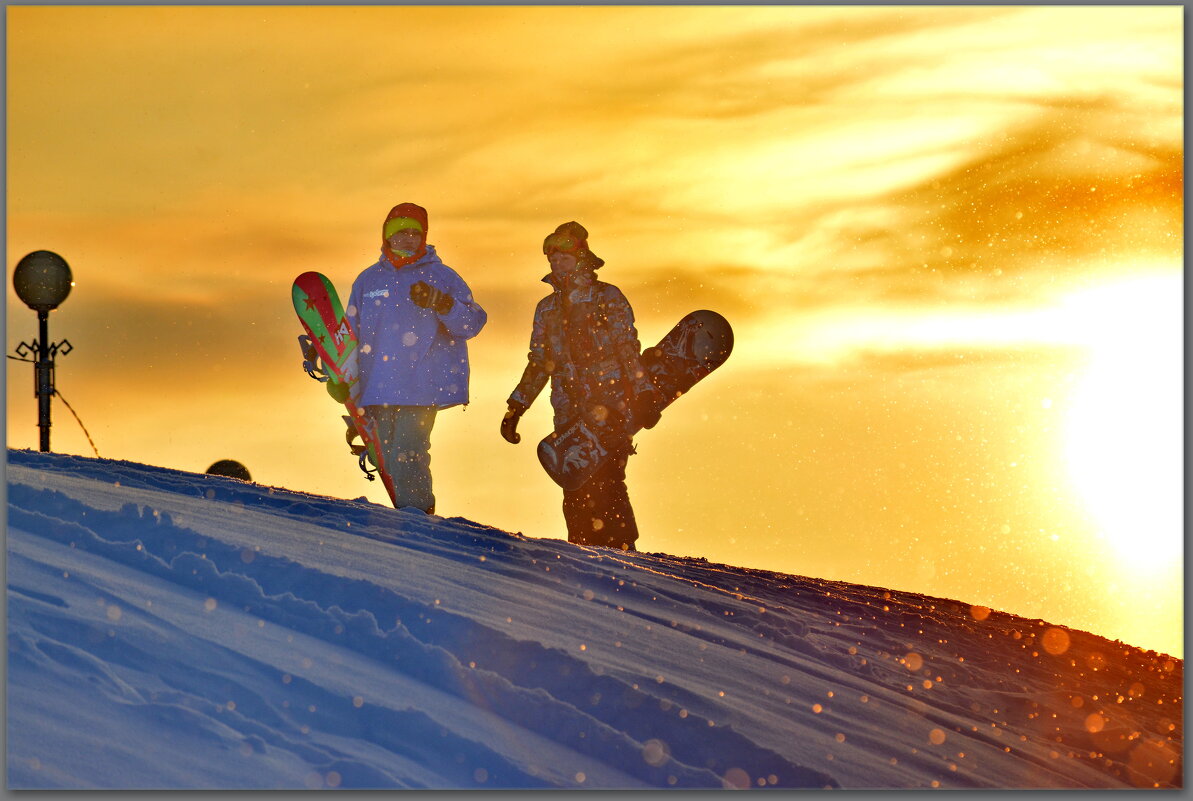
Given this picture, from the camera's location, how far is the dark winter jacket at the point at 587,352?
572cm

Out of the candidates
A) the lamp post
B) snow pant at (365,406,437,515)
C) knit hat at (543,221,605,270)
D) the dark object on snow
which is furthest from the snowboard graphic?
the dark object on snow

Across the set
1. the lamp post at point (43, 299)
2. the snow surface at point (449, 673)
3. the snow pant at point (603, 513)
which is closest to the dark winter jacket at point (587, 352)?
the snow pant at point (603, 513)

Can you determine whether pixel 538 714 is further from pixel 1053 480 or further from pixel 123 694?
pixel 1053 480

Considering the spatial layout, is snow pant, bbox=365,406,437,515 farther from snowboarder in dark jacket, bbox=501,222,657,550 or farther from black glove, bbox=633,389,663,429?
black glove, bbox=633,389,663,429

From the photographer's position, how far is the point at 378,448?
5.35 meters

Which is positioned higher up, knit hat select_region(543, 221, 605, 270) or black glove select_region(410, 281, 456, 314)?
knit hat select_region(543, 221, 605, 270)

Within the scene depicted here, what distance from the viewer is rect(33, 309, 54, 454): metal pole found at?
673 cm

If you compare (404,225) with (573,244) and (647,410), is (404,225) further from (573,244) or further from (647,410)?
(647,410)

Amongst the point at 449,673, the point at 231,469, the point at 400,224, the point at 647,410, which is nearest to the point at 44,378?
the point at 231,469

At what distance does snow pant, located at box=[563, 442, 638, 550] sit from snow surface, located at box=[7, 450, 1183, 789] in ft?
2.74

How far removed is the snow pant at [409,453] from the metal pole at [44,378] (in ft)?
7.70

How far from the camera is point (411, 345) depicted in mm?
5266

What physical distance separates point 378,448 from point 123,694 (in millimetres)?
2364

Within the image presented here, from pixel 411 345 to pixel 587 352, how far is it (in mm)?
855
